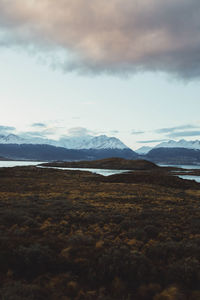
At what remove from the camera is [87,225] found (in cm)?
1612

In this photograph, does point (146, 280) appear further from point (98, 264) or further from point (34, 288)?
point (34, 288)

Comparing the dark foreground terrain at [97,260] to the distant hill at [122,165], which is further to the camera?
the distant hill at [122,165]

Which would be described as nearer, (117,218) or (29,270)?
(29,270)

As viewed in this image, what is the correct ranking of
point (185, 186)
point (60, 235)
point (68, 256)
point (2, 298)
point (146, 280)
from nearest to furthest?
point (2, 298) < point (146, 280) < point (68, 256) < point (60, 235) < point (185, 186)

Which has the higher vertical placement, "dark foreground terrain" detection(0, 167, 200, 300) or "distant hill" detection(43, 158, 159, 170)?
"dark foreground terrain" detection(0, 167, 200, 300)

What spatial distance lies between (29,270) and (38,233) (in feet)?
14.9

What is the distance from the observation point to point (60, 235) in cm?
1347

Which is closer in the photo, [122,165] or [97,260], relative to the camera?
[97,260]

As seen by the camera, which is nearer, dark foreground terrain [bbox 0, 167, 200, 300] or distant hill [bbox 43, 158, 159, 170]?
dark foreground terrain [bbox 0, 167, 200, 300]

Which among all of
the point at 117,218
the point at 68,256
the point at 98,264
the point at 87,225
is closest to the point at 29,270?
the point at 68,256

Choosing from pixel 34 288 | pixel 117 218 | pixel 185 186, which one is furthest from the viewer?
pixel 185 186

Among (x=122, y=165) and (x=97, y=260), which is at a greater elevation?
(x=97, y=260)

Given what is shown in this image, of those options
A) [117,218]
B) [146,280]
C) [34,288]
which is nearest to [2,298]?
[34,288]

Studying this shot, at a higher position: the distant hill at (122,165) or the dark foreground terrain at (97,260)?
the dark foreground terrain at (97,260)
